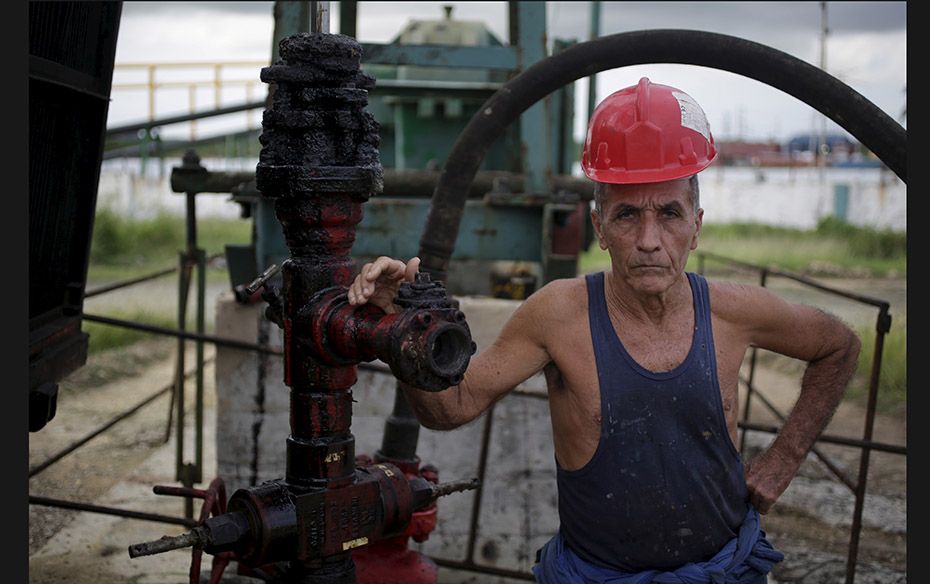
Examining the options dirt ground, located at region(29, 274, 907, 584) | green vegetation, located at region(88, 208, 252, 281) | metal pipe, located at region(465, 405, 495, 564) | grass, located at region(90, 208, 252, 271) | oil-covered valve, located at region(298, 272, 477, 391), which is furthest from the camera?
grass, located at region(90, 208, 252, 271)

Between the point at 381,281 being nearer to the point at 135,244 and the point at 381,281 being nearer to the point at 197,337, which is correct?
the point at 197,337

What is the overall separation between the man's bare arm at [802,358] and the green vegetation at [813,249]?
471 inches

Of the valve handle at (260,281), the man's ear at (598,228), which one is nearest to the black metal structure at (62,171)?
the valve handle at (260,281)

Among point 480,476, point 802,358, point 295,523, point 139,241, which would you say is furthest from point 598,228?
point 139,241

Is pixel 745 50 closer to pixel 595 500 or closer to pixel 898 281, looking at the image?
pixel 595 500

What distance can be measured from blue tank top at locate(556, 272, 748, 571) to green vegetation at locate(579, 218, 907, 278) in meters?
12.3

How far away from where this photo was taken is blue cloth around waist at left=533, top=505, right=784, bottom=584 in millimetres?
2469

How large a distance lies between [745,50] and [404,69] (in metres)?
4.62

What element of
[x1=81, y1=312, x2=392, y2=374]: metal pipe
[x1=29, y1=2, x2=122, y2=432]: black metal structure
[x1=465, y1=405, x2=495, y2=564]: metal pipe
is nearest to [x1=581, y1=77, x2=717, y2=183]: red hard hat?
[x1=29, y1=2, x2=122, y2=432]: black metal structure

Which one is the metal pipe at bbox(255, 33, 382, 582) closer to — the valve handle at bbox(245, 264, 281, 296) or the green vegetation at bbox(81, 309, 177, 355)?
the valve handle at bbox(245, 264, 281, 296)

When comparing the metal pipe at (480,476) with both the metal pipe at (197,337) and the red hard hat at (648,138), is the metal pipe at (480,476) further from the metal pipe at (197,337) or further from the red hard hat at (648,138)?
the red hard hat at (648,138)

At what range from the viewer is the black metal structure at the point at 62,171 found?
3178 millimetres

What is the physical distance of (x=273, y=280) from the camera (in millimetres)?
2453

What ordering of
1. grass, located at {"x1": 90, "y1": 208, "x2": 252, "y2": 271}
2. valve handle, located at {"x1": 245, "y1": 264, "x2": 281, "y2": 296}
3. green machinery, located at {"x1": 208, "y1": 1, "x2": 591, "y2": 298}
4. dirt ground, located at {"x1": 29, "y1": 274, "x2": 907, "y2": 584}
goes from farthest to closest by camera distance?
grass, located at {"x1": 90, "y1": 208, "x2": 252, "y2": 271}, dirt ground, located at {"x1": 29, "y1": 274, "x2": 907, "y2": 584}, green machinery, located at {"x1": 208, "y1": 1, "x2": 591, "y2": 298}, valve handle, located at {"x1": 245, "y1": 264, "x2": 281, "y2": 296}
